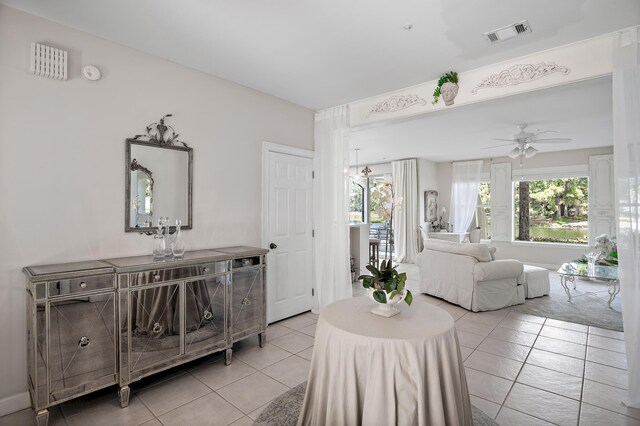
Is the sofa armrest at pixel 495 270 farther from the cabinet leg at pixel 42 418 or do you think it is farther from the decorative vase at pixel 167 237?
the cabinet leg at pixel 42 418

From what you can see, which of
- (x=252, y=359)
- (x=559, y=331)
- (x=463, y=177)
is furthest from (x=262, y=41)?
(x=463, y=177)

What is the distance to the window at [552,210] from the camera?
741cm

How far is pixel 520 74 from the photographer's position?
9.61ft

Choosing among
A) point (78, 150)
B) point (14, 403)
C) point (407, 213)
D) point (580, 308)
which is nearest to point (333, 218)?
point (78, 150)

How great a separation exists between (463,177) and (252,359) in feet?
25.2

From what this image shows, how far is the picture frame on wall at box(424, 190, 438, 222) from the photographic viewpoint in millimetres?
8758

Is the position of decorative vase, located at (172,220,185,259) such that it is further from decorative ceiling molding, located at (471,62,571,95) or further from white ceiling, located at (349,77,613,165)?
decorative ceiling molding, located at (471,62,571,95)

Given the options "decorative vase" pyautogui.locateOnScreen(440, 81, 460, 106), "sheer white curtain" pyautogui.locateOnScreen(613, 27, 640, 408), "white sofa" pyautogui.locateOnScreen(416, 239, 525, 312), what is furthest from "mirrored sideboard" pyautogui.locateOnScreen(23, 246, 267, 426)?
"white sofa" pyautogui.locateOnScreen(416, 239, 525, 312)

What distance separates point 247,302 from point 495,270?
133 inches

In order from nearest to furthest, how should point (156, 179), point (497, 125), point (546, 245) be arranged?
point (156, 179)
point (497, 125)
point (546, 245)

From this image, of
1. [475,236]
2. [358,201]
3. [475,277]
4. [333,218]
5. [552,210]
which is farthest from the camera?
[358,201]

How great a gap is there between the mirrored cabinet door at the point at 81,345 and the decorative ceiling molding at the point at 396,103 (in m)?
3.32

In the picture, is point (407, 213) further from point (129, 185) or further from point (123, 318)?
point (123, 318)

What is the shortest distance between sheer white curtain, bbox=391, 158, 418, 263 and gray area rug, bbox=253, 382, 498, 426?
642 cm
